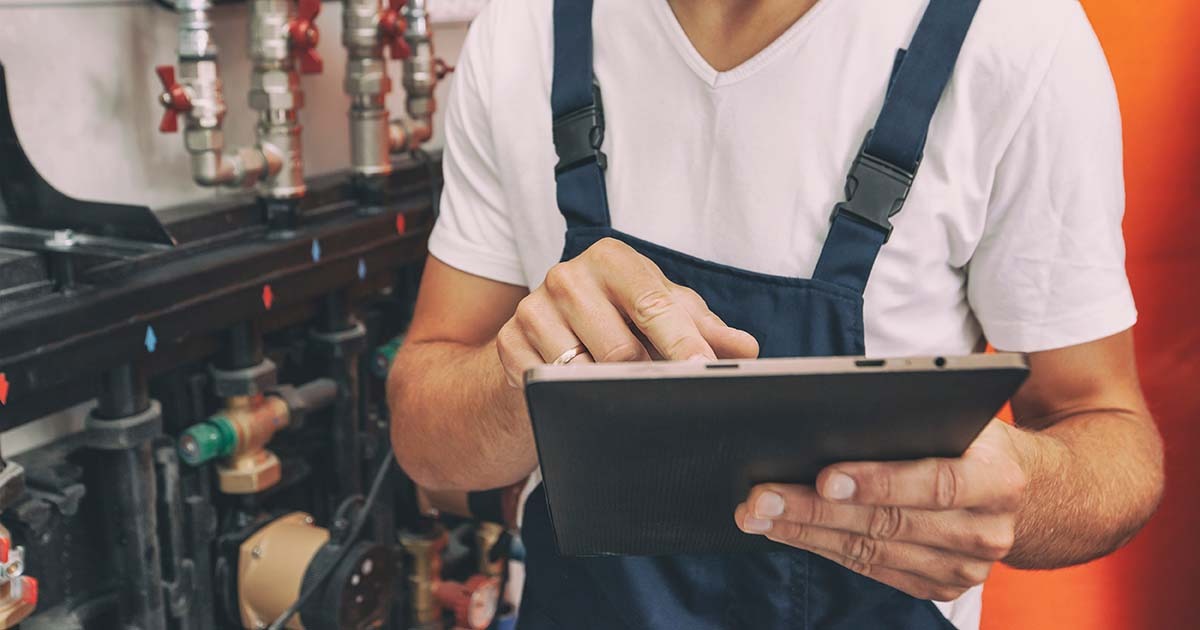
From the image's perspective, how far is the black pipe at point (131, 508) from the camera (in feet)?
3.73

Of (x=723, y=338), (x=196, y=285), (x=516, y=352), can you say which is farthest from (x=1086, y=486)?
(x=196, y=285)

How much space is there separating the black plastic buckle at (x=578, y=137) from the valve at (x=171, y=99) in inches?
19.2

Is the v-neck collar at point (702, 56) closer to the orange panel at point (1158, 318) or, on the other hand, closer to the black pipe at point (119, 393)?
the orange panel at point (1158, 318)

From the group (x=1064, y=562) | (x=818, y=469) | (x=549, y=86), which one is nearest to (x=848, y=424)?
(x=818, y=469)

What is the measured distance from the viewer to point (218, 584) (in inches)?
53.8

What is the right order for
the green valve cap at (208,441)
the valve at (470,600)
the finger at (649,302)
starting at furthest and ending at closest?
the valve at (470,600) < the green valve cap at (208,441) < the finger at (649,302)

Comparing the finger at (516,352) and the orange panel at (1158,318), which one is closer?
the finger at (516,352)

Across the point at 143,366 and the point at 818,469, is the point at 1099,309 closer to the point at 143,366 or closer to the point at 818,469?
the point at 818,469

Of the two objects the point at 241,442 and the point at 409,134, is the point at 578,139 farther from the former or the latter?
the point at 409,134

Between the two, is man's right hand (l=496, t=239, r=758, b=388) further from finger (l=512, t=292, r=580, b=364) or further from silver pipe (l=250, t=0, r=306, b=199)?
silver pipe (l=250, t=0, r=306, b=199)

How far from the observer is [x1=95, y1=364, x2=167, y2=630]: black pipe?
114 centimetres

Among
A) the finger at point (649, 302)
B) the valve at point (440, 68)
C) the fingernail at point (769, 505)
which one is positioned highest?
the valve at point (440, 68)

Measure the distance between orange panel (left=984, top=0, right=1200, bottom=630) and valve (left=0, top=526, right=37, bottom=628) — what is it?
1.01 m

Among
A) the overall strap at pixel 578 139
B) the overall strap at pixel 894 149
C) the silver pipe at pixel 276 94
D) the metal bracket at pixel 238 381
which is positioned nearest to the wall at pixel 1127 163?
the silver pipe at pixel 276 94
